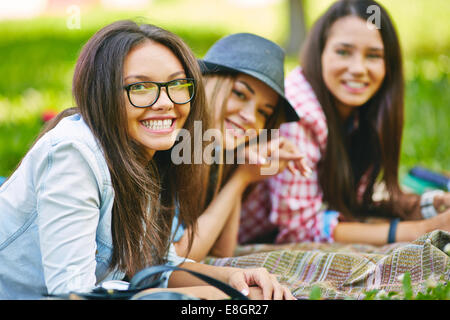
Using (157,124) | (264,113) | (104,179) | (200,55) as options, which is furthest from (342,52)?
(200,55)

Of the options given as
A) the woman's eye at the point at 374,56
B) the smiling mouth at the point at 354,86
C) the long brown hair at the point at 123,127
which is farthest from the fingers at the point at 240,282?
the woman's eye at the point at 374,56

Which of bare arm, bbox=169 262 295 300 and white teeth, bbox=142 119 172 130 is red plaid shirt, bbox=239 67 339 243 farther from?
white teeth, bbox=142 119 172 130

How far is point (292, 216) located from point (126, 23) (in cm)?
147

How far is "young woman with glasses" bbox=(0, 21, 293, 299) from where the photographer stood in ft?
5.49

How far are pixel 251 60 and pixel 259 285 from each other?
115 centimetres

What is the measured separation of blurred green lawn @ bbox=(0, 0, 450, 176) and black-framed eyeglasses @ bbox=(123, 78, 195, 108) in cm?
43

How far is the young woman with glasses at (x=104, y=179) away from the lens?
1.67m

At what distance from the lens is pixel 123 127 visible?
183 centimetres

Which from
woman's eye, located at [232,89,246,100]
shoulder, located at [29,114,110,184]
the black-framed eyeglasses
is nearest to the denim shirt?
shoulder, located at [29,114,110,184]

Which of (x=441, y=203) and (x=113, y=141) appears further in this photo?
(x=441, y=203)

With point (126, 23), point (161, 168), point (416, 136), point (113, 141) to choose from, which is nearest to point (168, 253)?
point (161, 168)

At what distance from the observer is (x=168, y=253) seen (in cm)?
215

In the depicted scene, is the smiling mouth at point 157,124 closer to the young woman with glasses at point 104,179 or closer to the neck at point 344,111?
Result: the young woman with glasses at point 104,179
